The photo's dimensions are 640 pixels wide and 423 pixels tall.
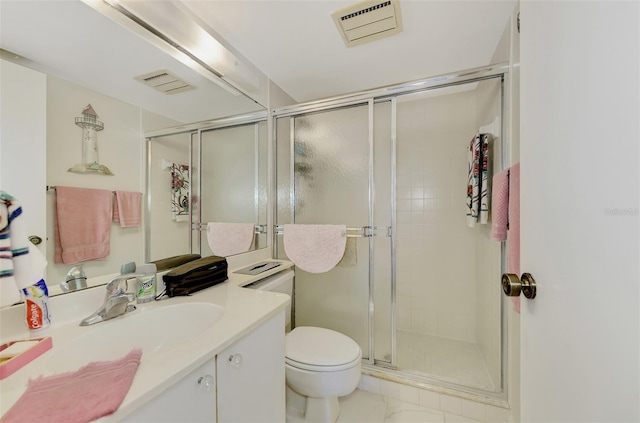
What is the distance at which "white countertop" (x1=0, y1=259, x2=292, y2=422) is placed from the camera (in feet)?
1.62

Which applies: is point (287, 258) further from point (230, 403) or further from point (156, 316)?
point (230, 403)

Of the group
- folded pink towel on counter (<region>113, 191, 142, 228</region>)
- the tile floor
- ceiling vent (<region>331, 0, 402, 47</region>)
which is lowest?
the tile floor

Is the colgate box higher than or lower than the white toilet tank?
higher

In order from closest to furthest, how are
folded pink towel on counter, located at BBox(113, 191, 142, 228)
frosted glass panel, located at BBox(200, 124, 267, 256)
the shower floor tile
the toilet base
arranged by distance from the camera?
folded pink towel on counter, located at BBox(113, 191, 142, 228) < the toilet base < frosted glass panel, located at BBox(200, 124, 267, 256) < the shower floor tile

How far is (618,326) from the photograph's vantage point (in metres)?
0.34

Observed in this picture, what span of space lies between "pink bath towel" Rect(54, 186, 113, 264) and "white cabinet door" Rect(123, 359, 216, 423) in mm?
644

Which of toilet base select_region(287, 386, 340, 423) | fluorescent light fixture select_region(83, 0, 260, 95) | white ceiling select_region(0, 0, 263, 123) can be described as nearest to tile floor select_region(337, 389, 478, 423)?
toilet base select_region(287, 386, 340, 423)

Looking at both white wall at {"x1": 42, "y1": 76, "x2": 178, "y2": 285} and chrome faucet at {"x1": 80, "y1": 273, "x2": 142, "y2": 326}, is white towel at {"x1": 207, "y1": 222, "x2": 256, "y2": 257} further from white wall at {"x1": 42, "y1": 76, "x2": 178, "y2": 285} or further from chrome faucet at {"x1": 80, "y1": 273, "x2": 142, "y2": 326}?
chrome faucet at {"x1": 80, "y1": 273, "x2": 142, "y2": 326}

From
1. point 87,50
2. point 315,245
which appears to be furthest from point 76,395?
point 315,245

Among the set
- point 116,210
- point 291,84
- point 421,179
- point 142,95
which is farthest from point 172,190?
point 421,179

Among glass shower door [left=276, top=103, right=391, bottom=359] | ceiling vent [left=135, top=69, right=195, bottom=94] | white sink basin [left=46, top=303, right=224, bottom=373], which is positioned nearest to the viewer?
white sink basin [left=46, top=303, right=224, bottom=373]

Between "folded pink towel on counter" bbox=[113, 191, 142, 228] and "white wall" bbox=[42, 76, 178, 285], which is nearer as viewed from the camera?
"white wall" bbox=[42, 76, 178, 285]

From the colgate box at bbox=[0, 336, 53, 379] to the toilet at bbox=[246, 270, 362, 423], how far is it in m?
0.85

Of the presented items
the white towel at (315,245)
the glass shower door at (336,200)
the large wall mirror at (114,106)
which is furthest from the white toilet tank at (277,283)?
the large wall mirror at (114,106)
